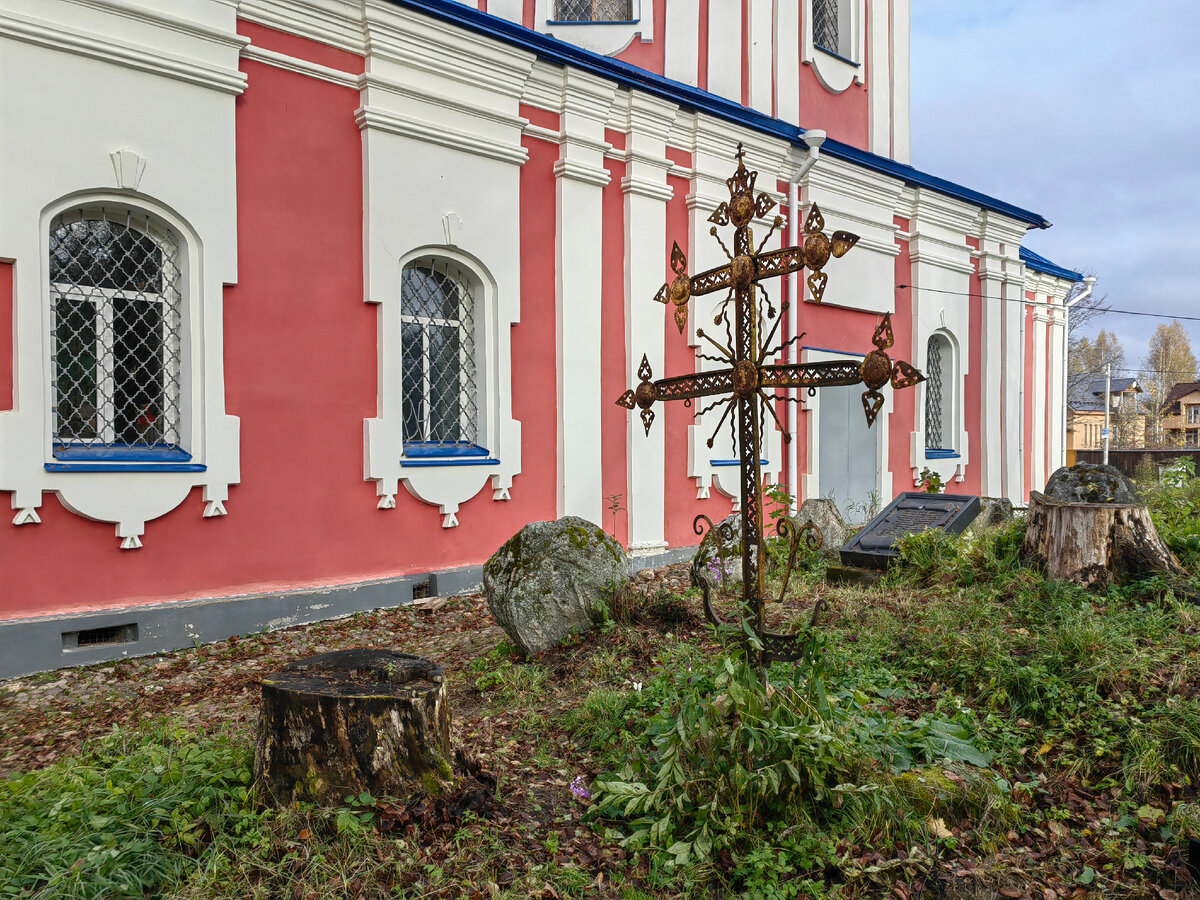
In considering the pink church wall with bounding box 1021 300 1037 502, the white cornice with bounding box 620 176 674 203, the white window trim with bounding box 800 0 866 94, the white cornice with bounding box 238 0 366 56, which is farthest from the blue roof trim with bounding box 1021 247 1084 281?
the white cornice with bounding box 238 0 366 56

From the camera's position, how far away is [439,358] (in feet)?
25.7

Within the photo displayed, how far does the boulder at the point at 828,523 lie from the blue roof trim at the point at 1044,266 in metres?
8.69

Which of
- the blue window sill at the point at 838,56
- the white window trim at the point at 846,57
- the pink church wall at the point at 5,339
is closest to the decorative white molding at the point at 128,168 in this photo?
the pink church wall at the point at 5,339

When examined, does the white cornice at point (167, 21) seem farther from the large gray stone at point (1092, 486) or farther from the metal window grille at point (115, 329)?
the large gray stone at point (1092, 486)

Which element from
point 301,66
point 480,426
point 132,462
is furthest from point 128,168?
point 480,426

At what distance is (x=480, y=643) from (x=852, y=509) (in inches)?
281

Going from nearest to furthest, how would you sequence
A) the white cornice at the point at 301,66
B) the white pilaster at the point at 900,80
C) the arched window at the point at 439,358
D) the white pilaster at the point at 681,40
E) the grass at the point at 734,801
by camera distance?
1. the grass at the point at 734,801
2. the white cornice at the point at 301,66
3. the arched window at the point at 439,358
4. the white pilaster at the point at 681,40
5. the white pilaster at the point at 900,80

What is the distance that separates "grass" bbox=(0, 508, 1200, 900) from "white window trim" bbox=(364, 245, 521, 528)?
319cm

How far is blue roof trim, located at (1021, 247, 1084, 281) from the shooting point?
15070 mm

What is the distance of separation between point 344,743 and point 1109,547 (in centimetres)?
507

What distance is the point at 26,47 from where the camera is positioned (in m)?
5.55

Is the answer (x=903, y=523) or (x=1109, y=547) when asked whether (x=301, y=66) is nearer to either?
(x=903, y=523)

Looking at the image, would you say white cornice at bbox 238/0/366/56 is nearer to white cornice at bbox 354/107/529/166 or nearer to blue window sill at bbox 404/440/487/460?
white cornice at bbox 354/107/529/166

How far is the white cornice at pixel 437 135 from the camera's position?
710cm
